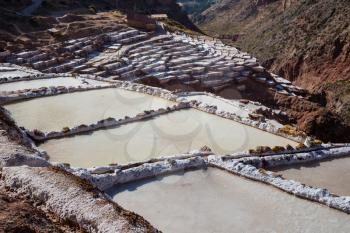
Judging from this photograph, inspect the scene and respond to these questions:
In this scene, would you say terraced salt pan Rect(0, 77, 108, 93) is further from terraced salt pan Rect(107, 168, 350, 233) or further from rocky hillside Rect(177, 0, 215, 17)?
rocky hillside Rect(177, 0, 215, 17)

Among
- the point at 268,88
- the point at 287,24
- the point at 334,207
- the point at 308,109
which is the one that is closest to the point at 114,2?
the point at 287,24

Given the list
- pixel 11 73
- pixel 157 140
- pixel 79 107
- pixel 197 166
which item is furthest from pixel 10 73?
pixel 197 166

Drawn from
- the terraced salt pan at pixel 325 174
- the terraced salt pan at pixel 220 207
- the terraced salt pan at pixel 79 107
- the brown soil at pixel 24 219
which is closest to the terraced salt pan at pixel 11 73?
the terraced salt pan at pixel 79 107

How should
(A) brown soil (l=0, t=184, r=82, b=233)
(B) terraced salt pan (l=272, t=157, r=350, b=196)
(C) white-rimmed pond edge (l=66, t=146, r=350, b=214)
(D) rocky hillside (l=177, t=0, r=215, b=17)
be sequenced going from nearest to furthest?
(A) brown soil (l=0, t=184, r=82, b=233) < (C) white-rimmed pond edge (l=66, t=146, r=350, b=214) < (B) terraced salt pan (l=272, t=157, r=350, b=196) < (D) rocky hillside (l=177, t=0, r=215, b=17)

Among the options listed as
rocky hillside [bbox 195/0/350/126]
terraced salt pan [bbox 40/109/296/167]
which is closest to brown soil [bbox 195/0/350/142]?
rocky hillside [bbox 195/0/350/126]

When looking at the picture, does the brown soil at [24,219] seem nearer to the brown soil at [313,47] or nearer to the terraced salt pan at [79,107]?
the terraced salt pan at [79,107]

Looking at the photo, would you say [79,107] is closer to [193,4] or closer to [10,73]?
→ [10,73]
